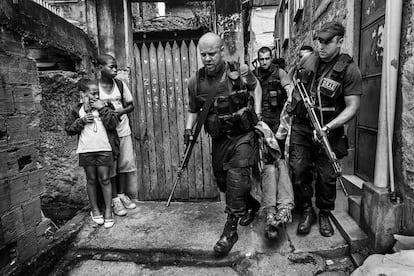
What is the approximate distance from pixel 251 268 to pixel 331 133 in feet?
4.85

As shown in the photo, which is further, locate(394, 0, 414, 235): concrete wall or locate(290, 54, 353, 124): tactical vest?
locate(290, 54, 353, 124): tactical vest

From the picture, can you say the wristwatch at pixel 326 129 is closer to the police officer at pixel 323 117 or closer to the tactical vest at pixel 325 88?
the police officer at pixel 323 117

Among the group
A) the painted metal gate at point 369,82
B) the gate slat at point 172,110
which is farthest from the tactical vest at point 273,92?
the gate slat at point 172,110

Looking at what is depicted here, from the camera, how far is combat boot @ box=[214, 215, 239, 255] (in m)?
2.80

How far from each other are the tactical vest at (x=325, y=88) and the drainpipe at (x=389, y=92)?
1.08 ft

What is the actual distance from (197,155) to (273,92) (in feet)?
5.14

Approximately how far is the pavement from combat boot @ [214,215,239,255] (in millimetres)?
75

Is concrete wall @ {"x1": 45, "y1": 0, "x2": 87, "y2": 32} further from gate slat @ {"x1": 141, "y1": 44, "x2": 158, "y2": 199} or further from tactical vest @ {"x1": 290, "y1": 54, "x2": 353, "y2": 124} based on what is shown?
tactical vest @ {"x1": 290, "y1": 54, "x2": 353, "y2": 124}

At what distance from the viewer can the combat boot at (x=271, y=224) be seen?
9.17ft

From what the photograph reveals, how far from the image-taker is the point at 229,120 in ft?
9.50

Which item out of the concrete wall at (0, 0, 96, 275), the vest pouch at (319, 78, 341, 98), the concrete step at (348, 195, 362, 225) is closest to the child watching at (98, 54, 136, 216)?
the concrete wall at (0, 0, 96, 275)

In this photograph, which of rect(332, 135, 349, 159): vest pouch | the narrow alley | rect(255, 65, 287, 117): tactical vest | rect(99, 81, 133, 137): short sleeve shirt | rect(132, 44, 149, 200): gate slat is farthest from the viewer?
rect(132, 44, 149, 200): gate slat

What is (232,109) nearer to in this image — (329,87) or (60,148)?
(329,87)

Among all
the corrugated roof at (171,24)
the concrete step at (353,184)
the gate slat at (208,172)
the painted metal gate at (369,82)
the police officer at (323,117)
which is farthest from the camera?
the corrugated roof at (171,24)
